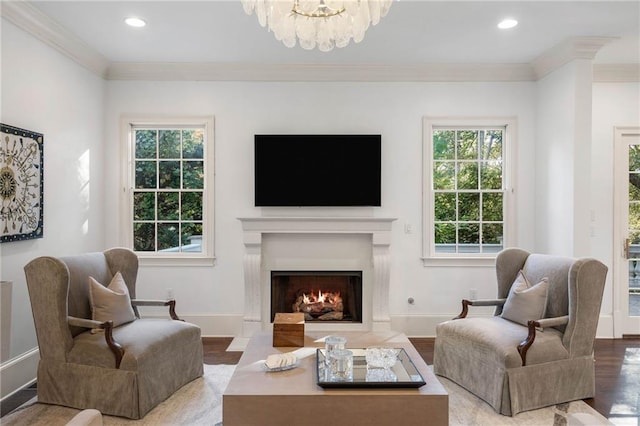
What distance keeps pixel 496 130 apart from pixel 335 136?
177 centimetres

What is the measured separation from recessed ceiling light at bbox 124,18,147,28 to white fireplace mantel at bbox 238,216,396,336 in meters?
1.93

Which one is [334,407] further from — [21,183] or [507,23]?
[507,23]

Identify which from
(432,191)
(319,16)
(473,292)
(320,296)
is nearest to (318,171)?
(432,191)

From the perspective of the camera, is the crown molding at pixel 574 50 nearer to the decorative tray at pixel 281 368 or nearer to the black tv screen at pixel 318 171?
the black tv screen at pixel 318 171

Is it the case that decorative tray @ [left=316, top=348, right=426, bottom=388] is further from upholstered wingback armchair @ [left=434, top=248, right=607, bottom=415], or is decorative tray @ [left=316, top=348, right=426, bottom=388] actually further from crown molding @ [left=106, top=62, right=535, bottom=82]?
crown molding @ [left=106, top=62, right=535, bottom=82]

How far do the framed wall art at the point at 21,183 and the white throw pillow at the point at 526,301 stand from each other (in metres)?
3.73

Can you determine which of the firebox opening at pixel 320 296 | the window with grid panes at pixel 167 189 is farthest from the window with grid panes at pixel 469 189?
the window with grid panes at pixel 167 189

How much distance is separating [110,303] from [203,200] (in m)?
1.71

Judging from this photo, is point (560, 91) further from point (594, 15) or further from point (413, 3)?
point (413, 3)

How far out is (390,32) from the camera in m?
3.63

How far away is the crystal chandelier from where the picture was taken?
2.20 meters

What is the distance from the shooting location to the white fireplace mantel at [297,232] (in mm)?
4312

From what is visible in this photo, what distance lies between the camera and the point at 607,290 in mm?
4465

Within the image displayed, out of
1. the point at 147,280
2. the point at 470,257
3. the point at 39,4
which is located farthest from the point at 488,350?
the point at 39,4
